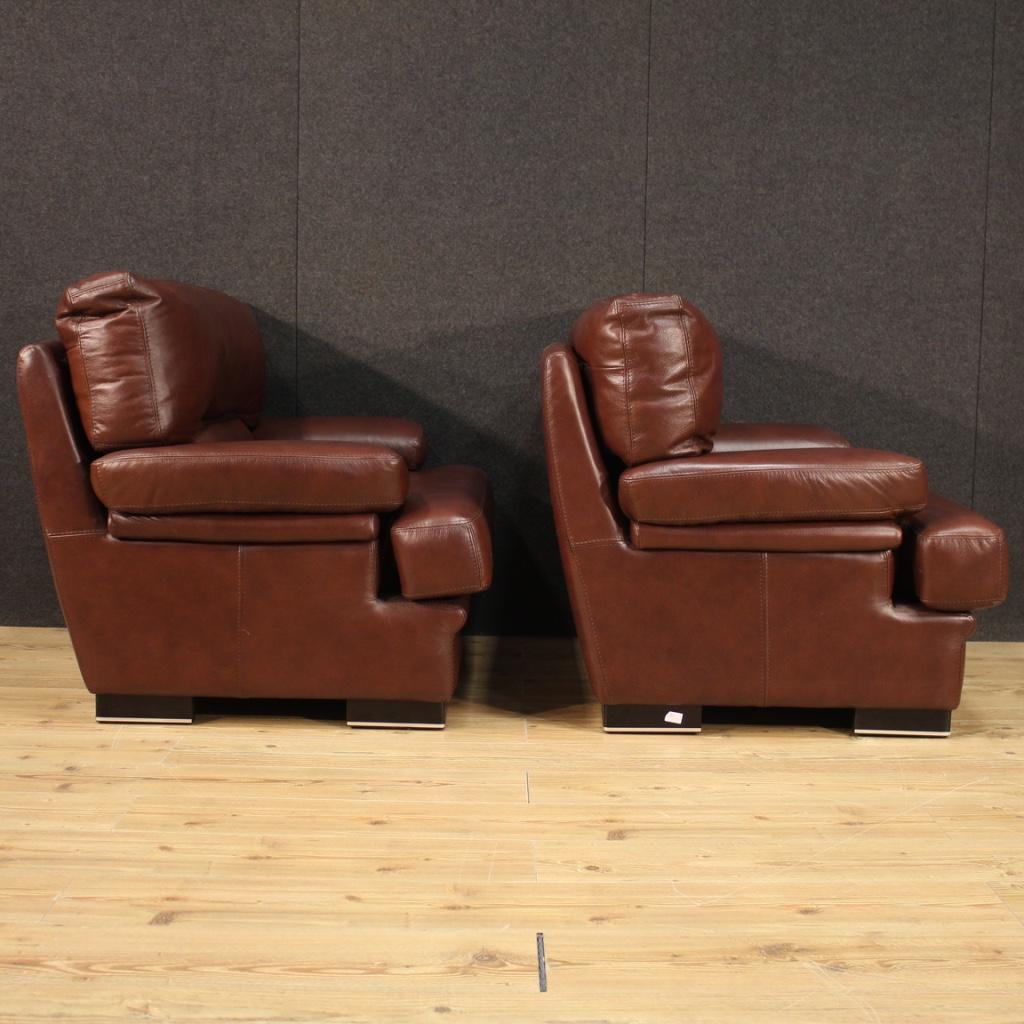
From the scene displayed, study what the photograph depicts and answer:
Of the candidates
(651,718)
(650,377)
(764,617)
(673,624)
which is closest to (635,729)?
(651,718)

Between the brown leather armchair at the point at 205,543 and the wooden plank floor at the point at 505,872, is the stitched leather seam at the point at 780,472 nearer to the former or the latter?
the brown leather armchair at the point at 205,543

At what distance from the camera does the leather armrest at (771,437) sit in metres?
3.25

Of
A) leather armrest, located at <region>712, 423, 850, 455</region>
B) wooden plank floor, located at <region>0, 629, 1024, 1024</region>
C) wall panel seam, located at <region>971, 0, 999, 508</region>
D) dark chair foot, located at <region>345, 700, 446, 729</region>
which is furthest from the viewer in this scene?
wall panel seam, located at <region>971, 0, 999, 508</region>

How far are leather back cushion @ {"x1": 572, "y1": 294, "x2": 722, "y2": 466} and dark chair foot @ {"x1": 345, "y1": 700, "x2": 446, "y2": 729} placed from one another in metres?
0.79

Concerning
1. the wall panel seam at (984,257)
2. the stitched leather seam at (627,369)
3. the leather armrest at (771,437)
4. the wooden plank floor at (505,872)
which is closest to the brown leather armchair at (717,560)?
the stitched leather seam at (627,369)

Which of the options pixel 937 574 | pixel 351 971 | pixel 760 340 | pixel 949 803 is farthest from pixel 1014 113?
pixel 351 971

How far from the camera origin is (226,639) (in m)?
2.69

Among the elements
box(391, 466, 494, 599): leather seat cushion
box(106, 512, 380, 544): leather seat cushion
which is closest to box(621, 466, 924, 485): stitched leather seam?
box(391, 466, 494, 599): leather seat cushion

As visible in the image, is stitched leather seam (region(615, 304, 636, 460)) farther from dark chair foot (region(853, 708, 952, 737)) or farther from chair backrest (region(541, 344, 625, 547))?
dark chair foot (region(853, 708, 952, 737))

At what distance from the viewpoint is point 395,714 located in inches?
108

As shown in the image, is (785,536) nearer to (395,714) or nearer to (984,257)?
(395,714)

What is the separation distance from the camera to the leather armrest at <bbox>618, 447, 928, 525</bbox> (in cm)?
253

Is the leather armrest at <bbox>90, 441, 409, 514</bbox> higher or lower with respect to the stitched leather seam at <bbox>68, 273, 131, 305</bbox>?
lower

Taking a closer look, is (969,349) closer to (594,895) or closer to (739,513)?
(739,513)
